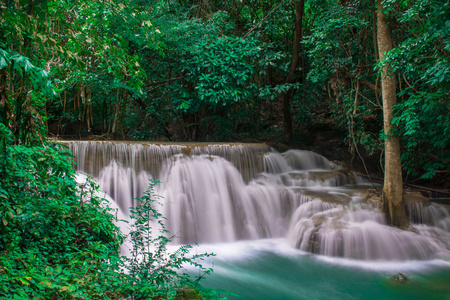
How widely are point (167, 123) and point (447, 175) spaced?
29.2 feet

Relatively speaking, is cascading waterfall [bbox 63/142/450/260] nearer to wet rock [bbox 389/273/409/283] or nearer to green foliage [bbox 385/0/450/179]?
wet rock [bbox 389/273/409/283]

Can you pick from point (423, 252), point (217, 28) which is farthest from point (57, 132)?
point (423, 252)

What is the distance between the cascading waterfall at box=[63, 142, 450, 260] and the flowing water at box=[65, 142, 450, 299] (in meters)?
0.02

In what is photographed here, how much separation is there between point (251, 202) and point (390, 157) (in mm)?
3220

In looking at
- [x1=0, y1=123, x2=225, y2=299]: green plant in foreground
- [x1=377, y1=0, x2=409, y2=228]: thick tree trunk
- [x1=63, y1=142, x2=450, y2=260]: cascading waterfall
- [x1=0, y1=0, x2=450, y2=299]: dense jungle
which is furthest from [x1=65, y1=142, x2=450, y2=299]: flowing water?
[x1=0, y1=123, x2=225, y2=299]: green plant in foreground

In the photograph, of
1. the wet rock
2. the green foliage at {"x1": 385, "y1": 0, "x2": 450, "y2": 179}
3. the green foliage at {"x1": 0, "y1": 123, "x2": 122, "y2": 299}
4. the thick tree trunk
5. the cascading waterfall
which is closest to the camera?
the green foliage at {"x1": 0, "y1": 123, "x2": 122, "y2": 299}

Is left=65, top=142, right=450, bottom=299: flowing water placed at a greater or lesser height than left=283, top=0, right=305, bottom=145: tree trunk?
lesser

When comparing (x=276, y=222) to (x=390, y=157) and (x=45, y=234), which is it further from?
(x=45, y=234)

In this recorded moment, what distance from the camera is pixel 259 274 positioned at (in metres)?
5.88

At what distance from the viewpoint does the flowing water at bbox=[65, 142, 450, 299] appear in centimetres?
559

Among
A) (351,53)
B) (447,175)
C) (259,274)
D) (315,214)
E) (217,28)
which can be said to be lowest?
(259,274)

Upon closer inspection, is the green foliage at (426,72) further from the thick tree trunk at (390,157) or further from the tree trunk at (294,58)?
the tree trunk at (294,58)

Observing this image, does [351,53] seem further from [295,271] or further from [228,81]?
[295,271]

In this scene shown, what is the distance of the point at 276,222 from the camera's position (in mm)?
8172
